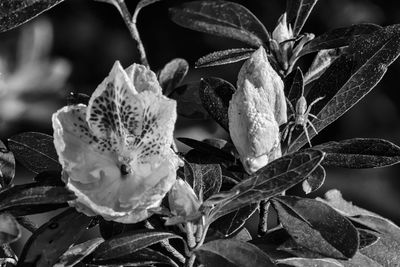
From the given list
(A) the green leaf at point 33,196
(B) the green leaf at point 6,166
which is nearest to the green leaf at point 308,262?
(A) the green leaf at point 33,196

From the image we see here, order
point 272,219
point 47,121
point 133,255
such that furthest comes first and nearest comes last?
point 47,121 < point 272,219 < point 133,255

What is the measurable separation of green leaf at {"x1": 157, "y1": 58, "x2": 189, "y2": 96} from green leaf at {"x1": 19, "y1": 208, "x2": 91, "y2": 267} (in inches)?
16.4

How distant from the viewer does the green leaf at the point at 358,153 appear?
1.04 m

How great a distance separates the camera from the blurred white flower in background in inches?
113

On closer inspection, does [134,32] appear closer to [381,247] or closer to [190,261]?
[190,261]

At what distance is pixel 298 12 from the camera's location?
1.23m

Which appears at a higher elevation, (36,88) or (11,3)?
(11,3)

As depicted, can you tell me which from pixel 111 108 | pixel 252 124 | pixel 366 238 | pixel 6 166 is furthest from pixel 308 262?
pixel 6 166

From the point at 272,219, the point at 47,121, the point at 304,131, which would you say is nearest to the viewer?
the point at 304,131

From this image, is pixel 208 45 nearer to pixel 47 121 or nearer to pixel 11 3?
pixel 47 121

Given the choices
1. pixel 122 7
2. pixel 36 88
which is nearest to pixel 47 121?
pixel 36 88

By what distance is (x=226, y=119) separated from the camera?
3.56 ft

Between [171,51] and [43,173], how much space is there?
6.75ft

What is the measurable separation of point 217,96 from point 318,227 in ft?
0.73
